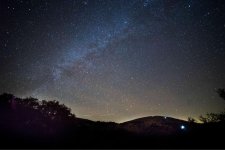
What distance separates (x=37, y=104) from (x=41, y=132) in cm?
1693

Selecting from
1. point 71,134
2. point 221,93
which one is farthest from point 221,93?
point 71,134

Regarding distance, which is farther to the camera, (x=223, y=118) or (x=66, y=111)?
(x=66, y=111)

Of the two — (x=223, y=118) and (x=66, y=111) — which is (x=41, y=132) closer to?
(x=66, y=111)

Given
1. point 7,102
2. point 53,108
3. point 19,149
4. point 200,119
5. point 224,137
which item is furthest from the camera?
point 53,108

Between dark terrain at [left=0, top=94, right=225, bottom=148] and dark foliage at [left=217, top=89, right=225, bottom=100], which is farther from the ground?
dark foliage at [left=217, top=89, right=225, bottom=100]

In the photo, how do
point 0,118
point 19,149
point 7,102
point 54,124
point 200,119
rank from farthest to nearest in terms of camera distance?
1. point 200,119
2. point 7,102
3. point 54,124
4. point 0,118
5. point 19,149

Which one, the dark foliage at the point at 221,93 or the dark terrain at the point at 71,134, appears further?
the dark foliage at the point at 221,93

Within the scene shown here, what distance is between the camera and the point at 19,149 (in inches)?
497

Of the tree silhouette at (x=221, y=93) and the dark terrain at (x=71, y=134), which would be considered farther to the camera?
the tree silhouette at (x=221, y=93)

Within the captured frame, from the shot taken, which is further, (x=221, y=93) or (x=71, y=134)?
(x=221, y=93)

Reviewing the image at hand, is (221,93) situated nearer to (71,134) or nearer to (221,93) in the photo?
(221,93)

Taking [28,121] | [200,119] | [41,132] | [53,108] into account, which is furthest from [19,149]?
[200,119]

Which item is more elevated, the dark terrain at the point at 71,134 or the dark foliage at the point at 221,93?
the dark foliage at the point at 221,93

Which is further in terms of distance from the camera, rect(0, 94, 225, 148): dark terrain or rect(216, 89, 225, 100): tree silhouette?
rect(216, 89, 225, 100): tree silhouette
